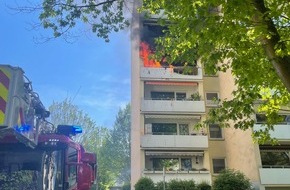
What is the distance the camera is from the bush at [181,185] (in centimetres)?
1930

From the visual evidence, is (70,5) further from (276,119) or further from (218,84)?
(218,84)

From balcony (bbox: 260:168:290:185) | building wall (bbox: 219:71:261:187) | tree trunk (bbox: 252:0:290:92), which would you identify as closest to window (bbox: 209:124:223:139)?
building wall (bbox: 219:71:261:187)

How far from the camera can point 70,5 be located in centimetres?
646

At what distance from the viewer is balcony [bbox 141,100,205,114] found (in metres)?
23.5

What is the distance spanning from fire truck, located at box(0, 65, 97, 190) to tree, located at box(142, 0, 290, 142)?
3.07 metres

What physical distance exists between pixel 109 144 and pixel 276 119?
44.0 metres

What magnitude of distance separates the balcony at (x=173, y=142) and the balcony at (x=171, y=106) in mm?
2097

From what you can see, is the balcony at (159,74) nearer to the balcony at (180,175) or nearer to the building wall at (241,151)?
the building wall at (241,151)

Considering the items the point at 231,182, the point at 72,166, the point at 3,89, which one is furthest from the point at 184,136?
the point at 3,89

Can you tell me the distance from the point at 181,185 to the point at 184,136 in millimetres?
4266

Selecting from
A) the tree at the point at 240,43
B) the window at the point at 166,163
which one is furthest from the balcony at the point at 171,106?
the tree at the point at 240,43

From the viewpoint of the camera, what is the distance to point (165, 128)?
80.2ft

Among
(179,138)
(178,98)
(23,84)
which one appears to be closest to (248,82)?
(23,84)

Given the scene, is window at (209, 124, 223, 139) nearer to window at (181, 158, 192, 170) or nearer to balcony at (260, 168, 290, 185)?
window at (181, 158, 192, 170)
